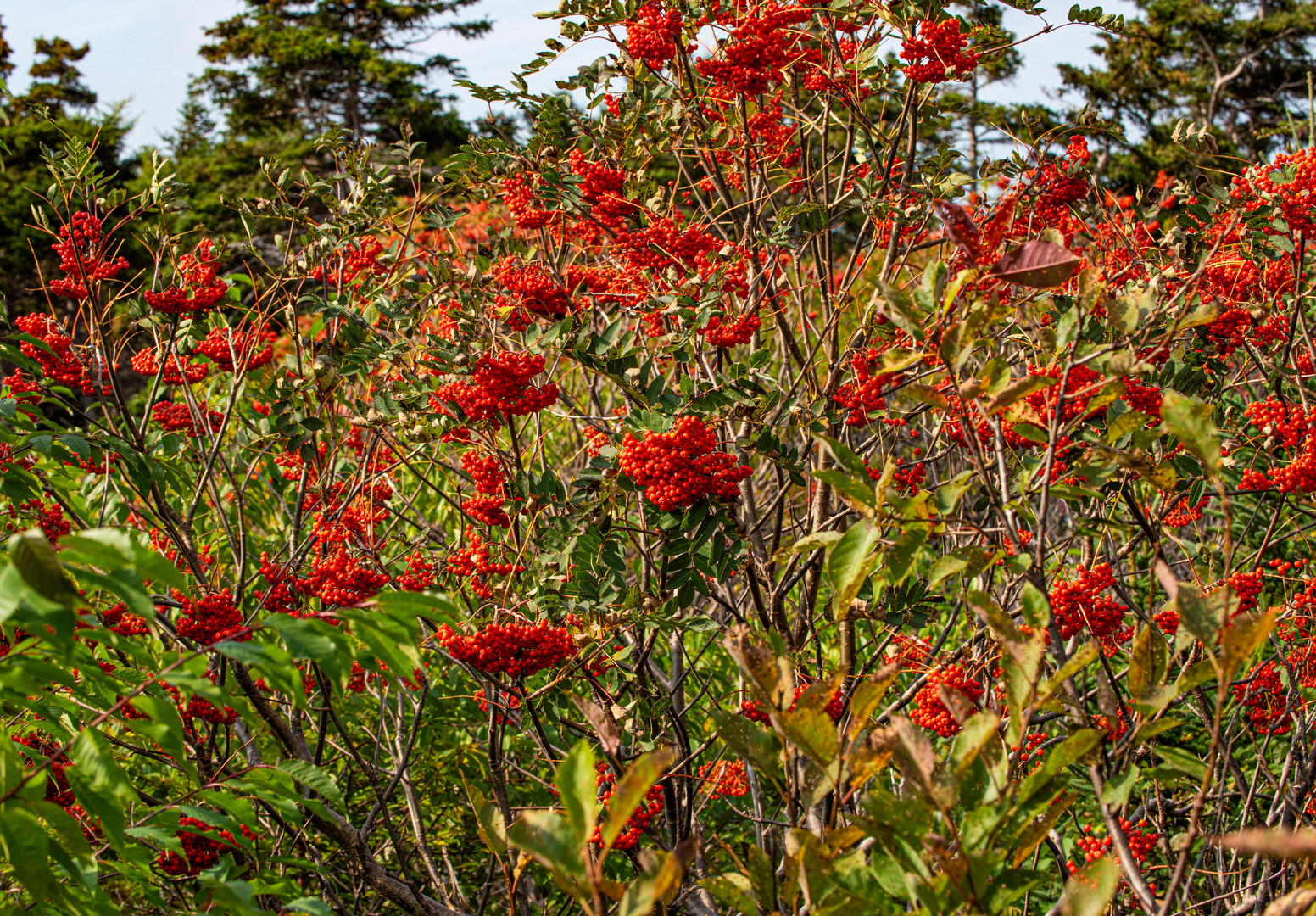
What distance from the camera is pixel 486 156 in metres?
2.89

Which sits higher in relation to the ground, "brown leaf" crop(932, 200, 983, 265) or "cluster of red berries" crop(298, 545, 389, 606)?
"brown leaf" crop(932, 200, 983, 265)

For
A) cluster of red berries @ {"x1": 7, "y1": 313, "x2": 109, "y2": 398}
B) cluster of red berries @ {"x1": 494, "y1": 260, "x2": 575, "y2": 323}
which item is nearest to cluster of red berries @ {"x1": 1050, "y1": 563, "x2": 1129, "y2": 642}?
cluster of red berries @ {"x1": 494, "y1": 260, "x2": 575, "y2": 323}

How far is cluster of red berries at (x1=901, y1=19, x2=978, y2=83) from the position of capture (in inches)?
102

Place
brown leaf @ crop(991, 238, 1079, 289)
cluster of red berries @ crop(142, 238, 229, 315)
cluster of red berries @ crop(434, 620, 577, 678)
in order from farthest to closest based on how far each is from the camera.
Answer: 1. cluster of red berries @ crop(142, 238, 229, 315)
2. cluster of red berries @ crop(434, 620, 577, 678)
3. brown leaf @ crop(991, 238, 1079, 289)

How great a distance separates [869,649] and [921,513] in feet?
10.9

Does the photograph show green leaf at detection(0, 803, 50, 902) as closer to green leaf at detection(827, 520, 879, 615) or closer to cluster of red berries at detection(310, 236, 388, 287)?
green leaf at detection(827, 520, 879, 615)

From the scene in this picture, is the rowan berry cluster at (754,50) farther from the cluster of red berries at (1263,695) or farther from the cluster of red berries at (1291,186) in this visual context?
the cluster of red berries at (1263,695)

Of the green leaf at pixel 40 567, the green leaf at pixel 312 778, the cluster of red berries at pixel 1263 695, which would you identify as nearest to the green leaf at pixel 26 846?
the green leaf at pixel 40 567

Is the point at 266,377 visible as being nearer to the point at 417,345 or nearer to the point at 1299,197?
the point at 417,345

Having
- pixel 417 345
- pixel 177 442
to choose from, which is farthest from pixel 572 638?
pixel 177 442

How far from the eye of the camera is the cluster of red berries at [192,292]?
297 cm

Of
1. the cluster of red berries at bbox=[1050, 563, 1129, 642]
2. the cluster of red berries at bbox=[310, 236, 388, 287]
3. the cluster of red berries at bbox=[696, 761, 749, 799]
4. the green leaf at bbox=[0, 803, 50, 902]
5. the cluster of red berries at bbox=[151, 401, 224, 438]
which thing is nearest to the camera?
the green leaf at bbox=[0, 803, 50, 902]

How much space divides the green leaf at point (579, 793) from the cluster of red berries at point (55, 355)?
279 centimetres

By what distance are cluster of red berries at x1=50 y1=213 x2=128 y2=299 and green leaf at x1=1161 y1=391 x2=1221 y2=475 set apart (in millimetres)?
3120
